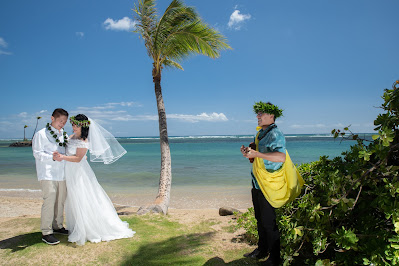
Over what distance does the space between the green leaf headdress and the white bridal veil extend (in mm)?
2566

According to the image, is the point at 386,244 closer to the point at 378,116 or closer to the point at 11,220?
the point at 378,116

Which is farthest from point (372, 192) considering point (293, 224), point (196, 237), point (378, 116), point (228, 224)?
point (228, 224)

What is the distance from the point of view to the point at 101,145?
15.4 feet

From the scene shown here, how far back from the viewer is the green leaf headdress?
3.19 m

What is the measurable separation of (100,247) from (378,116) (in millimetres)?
4138

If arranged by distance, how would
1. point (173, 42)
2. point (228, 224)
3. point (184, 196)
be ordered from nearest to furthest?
point (228, 224), point (173, 42), point (184, 196)

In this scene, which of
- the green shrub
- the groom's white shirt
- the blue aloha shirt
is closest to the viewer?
the green shrub

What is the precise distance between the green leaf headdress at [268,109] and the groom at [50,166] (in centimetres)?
316

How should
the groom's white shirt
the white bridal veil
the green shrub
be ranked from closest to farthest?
the green shrub → the groom's white shirt → the white bridal veil

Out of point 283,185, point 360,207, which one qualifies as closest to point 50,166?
point 283,185

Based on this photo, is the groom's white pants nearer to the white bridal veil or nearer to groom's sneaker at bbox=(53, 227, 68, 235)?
groom's sneaker at bbox=(53, 227, 68, 235)

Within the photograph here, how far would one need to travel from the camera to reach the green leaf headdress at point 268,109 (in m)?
3.19

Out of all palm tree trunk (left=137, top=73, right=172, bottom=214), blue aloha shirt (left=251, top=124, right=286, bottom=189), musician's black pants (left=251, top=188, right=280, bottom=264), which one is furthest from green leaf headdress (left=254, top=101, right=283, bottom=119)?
palm tree trunk (left=137, top=73, right=172, bottom=214)

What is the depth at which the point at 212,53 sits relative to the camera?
818cm
